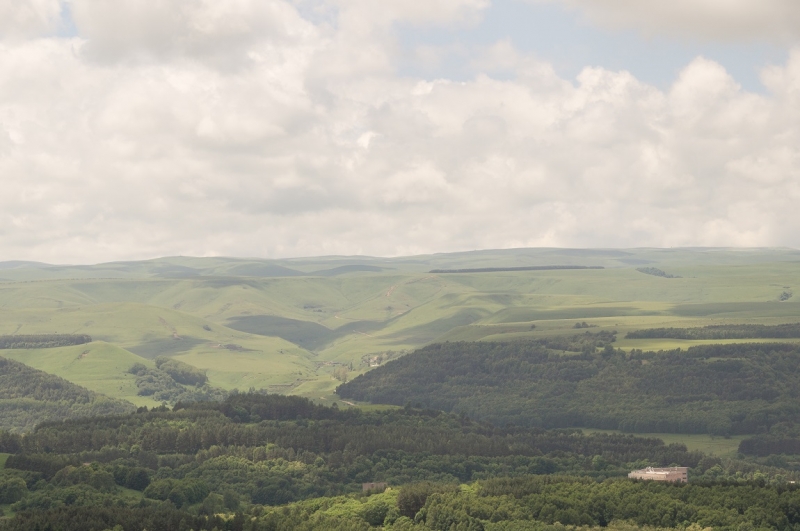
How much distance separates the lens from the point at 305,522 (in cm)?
18325

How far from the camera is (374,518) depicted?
190000 millimetres

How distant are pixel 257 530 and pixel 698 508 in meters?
64.2

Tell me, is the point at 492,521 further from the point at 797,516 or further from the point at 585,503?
the point at 797,516

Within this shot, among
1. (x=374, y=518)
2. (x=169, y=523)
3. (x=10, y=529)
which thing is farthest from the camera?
(x=374, y=518)

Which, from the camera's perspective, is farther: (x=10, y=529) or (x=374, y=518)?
(x=374, y=518)

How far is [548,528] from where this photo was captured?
173125mm

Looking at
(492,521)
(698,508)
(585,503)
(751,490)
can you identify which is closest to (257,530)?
(492,521)

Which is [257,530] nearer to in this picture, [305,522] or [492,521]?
[305,522]

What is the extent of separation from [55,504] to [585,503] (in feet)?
271

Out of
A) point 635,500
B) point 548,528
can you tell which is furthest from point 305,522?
point 635,500

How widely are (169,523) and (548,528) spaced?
5390 cm

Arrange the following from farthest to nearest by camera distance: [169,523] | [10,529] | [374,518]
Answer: [374,518] < [169,523] < [10,529]

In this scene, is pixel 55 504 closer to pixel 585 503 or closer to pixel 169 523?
pixel 169 523

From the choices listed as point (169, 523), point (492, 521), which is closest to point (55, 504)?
point (169, 523)
